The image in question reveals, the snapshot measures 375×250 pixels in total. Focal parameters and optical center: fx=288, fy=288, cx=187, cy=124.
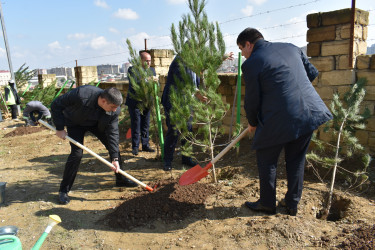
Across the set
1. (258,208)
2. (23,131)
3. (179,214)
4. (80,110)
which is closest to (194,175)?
(179,214)

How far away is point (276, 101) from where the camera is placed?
8.39ft

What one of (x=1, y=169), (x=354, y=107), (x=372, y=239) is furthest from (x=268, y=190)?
(x=1, y=169)

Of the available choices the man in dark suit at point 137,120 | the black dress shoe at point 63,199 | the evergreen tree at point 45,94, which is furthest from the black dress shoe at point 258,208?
the evergreen tree at point 45,94

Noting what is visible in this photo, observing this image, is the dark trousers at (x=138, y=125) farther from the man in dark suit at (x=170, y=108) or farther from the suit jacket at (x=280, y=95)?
the suit jacket at (x=280, y=95)

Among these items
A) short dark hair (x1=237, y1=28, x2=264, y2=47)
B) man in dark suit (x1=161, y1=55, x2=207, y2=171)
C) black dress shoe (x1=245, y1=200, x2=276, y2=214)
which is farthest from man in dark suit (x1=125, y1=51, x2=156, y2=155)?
black dress shoe (x1=245, y1=200, x2=276, y2=214)

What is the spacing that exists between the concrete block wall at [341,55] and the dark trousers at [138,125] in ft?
9.99

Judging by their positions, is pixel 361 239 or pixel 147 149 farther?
pixel 147 149

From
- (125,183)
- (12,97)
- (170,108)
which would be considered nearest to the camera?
(125,183)

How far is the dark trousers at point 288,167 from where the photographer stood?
2.76 meters

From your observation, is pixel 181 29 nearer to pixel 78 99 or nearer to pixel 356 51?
pixel 78 99

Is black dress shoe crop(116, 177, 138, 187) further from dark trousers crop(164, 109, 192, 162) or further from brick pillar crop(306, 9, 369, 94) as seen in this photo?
brick pillar crop(306, 9, 369, 94)

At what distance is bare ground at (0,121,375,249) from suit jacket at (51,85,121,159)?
1.06 metres

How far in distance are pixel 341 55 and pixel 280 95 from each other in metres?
2.02

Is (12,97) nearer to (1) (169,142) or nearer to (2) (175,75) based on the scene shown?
(1) (169,142)
